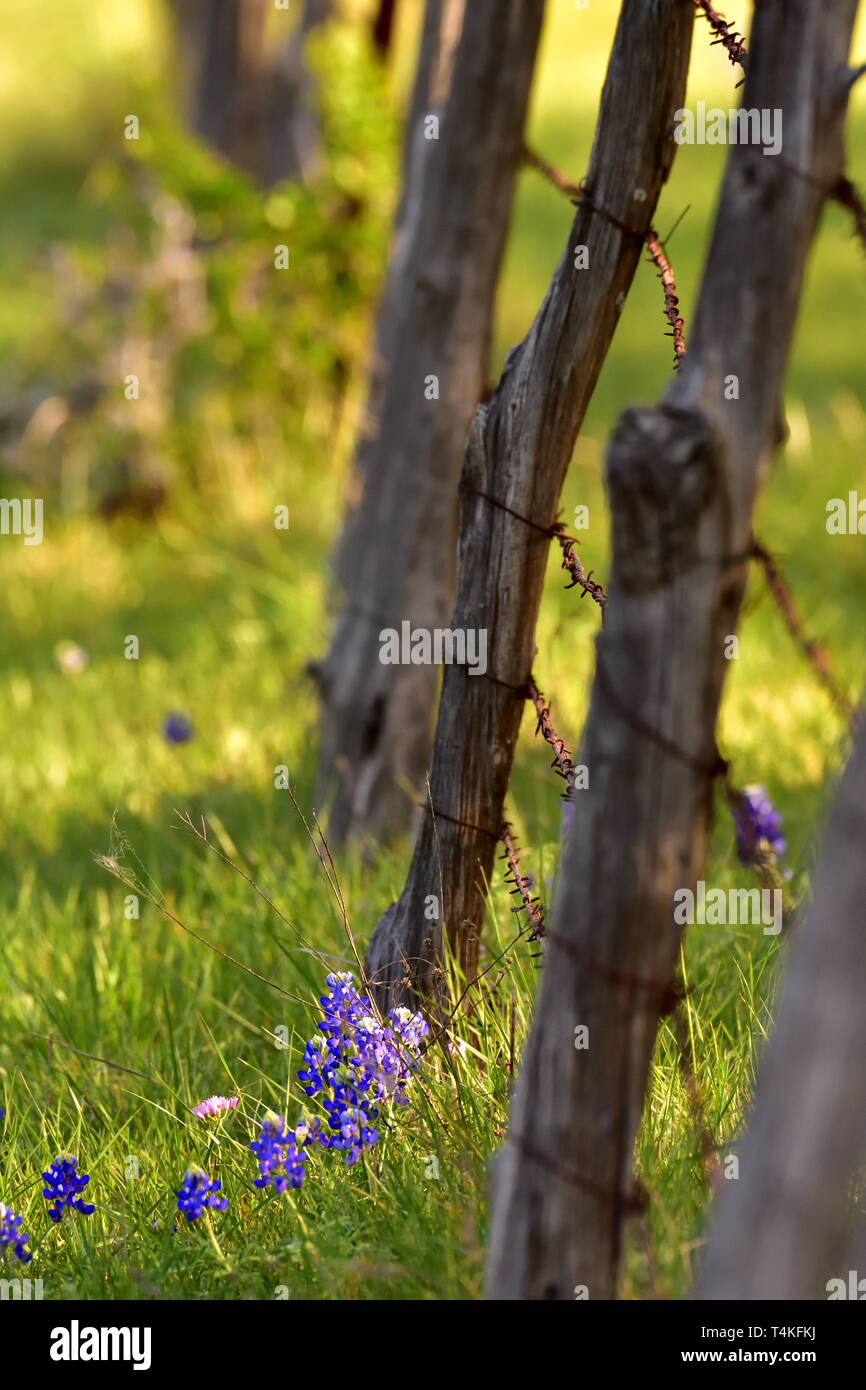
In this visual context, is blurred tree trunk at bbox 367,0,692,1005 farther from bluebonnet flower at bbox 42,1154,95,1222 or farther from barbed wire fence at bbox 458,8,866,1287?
bluebonnet flower at bbox 42,1154,95,1222

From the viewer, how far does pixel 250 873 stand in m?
3.90

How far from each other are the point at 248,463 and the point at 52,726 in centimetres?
295

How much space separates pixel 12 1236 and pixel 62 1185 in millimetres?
119

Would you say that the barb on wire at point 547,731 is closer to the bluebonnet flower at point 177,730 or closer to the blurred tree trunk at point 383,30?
the bluebonnet flower at point 177,730

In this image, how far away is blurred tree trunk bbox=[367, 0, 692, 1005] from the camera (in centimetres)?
231

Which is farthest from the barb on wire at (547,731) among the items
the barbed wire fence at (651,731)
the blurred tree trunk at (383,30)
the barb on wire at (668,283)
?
the blurred tree trunk at (383,30)

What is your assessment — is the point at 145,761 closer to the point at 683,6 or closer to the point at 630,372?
the point at 683,6

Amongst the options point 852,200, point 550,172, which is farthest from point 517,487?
point 550,172

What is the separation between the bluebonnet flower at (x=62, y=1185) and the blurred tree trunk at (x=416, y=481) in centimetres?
195

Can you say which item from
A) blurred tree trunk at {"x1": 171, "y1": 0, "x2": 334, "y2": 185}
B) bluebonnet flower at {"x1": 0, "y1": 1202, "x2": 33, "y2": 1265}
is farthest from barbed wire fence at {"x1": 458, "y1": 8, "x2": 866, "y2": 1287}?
blurred tree trunk at {"x1": 171, "y1": 0, "x2": 334, "y2": 185}

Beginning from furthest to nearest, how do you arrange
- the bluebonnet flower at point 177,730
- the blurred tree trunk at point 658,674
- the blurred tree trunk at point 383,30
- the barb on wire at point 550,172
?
the blurred tree trunk at point 383,30
the bluebonnet flower at point 177,730
the barb on wire at point 550,172
the blurred tree trunk at point 658,674

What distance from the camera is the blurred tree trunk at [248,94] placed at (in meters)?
9.73

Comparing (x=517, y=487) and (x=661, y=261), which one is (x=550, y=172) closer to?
(x=661, y=261)

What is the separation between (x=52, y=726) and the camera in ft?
18.4
